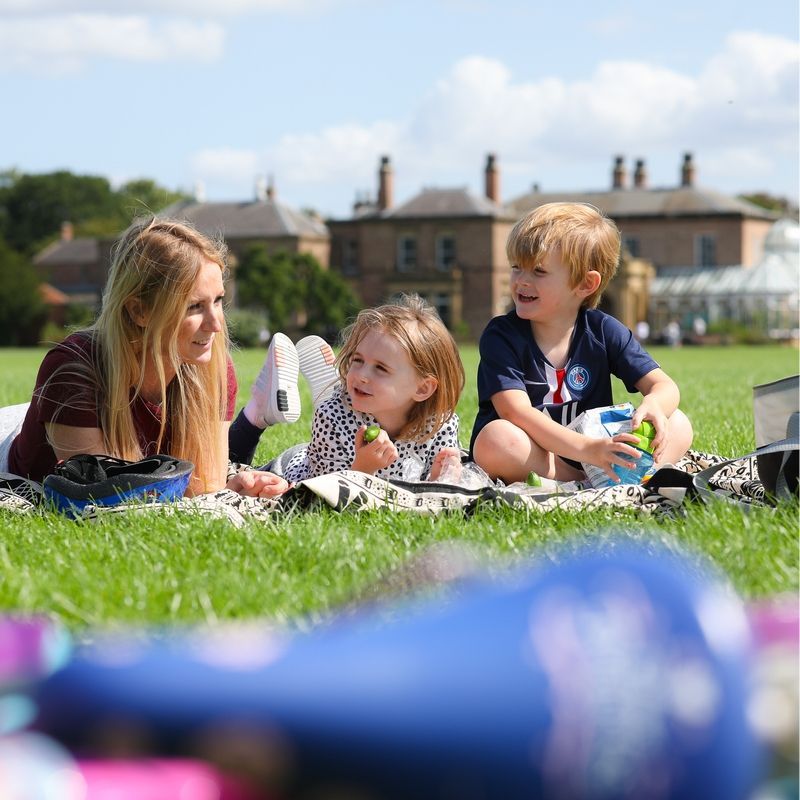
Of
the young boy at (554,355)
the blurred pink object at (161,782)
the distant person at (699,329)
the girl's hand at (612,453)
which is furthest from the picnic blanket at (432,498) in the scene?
the distant person at (699,329)

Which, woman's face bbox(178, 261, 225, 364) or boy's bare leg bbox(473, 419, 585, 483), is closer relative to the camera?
woman's face bbox(178, 261, 225, 364)

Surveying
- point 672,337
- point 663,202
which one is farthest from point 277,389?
point 663,202

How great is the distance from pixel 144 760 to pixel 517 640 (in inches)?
15.0

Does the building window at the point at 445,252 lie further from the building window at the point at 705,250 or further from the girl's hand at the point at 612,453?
the girl's hand at the point at 612,453

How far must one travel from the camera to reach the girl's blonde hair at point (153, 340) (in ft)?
13.6

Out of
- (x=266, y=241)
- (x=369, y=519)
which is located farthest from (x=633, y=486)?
(x=266, y=241)

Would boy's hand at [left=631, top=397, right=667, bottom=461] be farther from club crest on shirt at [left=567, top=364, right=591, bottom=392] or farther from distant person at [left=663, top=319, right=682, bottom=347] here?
distant person at [left=663, top=319, right=682, bottom=347]

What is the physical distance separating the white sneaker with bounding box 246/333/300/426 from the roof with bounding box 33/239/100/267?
7344 centimetres

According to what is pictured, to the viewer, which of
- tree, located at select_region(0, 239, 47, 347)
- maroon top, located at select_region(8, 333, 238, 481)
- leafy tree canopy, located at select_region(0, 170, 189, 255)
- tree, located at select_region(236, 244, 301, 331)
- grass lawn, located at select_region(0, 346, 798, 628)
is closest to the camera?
grass lawn, located at select_region(0, 346, 798, 628)

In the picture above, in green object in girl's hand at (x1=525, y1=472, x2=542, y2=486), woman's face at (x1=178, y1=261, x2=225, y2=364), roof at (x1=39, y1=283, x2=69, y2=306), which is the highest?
woman's face at (x1=178, y1=261, x2=225, y2=364)

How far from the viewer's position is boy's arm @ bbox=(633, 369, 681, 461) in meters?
4.30

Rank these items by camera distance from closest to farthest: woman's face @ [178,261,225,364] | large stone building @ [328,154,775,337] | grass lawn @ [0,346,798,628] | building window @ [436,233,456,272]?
grass lawn @ [0,346,798,628]
woman's face @ [178,261,225,364]
large stone building @ [328,154,775,337]
building window @ [436,233,456,272]

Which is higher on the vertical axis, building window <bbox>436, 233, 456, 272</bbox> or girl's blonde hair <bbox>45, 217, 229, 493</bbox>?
building window <bbox>436, 233, 456, 272</bbox>

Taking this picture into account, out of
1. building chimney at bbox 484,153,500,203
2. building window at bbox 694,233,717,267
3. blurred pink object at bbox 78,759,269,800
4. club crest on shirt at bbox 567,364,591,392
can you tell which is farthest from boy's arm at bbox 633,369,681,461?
building window at bbox 694,233,717,267
